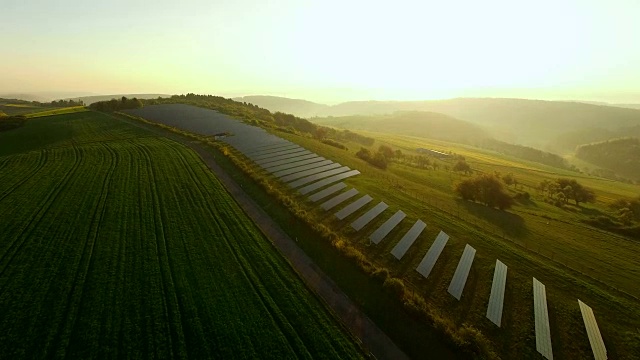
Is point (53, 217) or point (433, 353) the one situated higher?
point (53, 217)

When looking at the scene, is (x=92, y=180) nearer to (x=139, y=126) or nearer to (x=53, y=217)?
(x=53, y=217)

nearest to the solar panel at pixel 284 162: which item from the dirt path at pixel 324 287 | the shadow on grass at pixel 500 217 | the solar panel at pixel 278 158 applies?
the solar panel at pixel 278 158

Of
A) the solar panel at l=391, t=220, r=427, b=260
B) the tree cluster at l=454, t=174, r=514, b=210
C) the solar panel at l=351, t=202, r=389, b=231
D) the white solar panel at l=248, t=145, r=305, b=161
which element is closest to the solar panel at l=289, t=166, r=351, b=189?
the solar panel at l=351, t=202, r=389, b=231

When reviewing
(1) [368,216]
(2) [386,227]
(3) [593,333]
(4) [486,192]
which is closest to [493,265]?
(3) [593,333]

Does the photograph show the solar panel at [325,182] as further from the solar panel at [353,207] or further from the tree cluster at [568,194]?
the tree cluster at [568,194]

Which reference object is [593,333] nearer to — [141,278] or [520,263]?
[520,263]

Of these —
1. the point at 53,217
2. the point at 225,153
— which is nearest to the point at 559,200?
the point at 225,153
